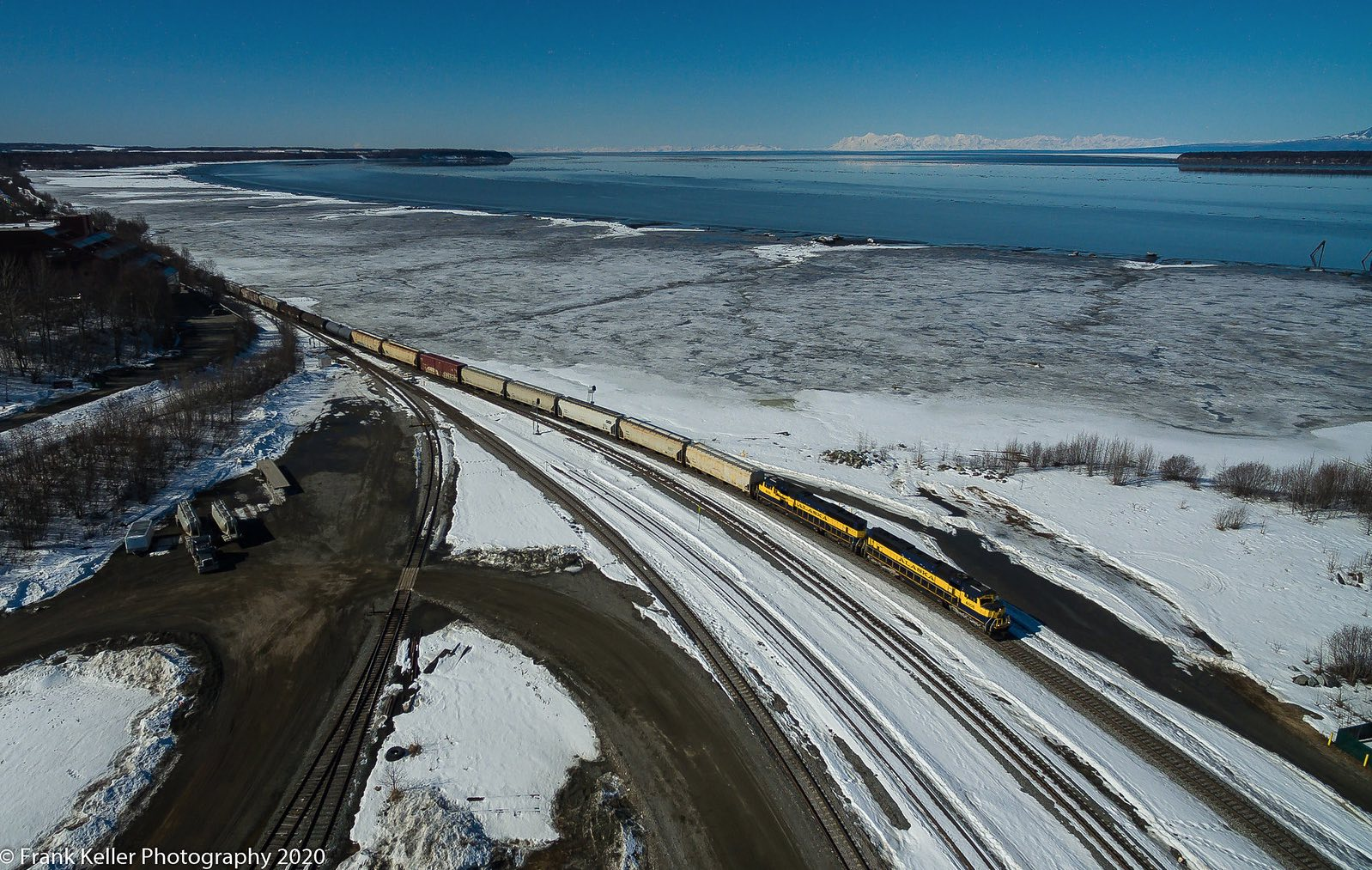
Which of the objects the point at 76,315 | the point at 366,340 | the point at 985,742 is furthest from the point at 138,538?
the point at 76,315

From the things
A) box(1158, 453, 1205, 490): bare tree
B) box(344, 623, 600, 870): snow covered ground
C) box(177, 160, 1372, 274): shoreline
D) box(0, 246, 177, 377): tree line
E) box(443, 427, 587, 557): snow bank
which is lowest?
box(344, 623, 600, 870): snow covered ground

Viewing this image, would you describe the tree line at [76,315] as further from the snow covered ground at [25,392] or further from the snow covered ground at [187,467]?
the snow covered ground at [187,467]

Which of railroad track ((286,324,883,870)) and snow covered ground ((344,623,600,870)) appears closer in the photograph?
snow covered ground ((344,623,600,870))

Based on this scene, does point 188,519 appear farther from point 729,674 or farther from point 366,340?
→ point 366,340

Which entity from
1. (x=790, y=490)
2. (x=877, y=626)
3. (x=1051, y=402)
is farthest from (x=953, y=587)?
(x=1051, y=402)

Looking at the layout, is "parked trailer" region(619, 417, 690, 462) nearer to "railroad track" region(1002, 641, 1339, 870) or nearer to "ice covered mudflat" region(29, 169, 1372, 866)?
"ice covered mudflat" region(29, 169, 1372, 866)

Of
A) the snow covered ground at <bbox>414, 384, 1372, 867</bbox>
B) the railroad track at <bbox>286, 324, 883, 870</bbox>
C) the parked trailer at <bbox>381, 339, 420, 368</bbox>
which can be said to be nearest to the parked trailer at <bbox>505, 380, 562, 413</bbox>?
the railroad track at <bbox>286, 324, 883, 870</bbox>
